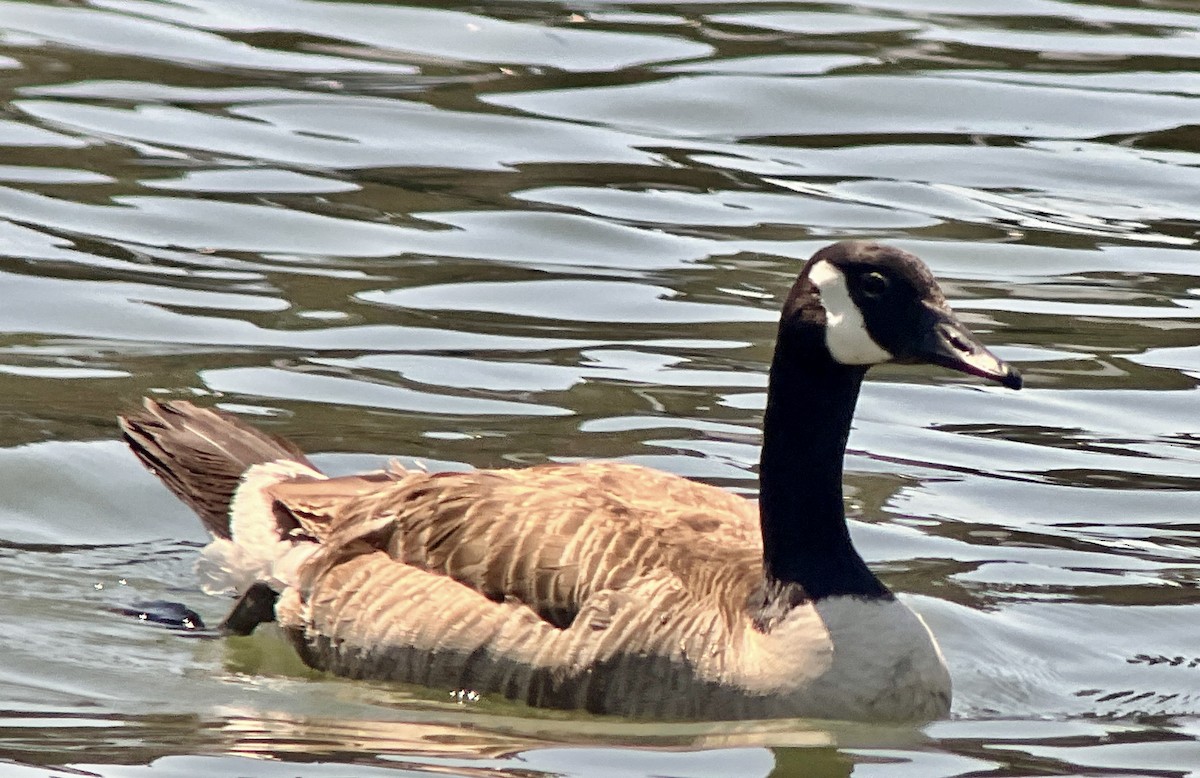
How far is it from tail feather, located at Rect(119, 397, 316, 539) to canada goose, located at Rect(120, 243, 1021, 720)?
76 cm

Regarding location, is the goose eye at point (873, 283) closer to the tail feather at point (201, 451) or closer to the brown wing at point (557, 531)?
the brown wing at point (557, 531)

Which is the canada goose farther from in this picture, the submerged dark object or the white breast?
the submerged dark object

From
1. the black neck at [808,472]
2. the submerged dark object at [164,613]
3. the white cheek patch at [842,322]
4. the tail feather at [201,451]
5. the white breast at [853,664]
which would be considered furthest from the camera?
the tail feather at [201,451]

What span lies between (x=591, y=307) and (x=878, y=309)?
5492mm

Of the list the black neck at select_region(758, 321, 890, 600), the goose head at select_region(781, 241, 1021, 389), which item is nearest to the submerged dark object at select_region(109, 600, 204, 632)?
the black neck at select_region(758, 321, 890, 600)

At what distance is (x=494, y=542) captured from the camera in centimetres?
895

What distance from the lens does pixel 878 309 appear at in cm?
852

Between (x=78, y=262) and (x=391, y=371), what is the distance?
2532 millimetres

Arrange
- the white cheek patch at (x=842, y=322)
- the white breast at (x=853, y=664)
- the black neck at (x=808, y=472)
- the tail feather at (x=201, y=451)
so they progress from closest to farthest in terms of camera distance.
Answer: the white breast at (x=853, y=664) < the white cheek patch at (x=842, y=322) < the black neck at (x=808, y=472) < the tail feather at (x=201, y=451)

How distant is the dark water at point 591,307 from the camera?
28.4 ft

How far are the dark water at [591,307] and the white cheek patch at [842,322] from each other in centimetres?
134

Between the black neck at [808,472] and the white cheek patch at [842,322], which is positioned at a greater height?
the white cheek patch at [842,322]

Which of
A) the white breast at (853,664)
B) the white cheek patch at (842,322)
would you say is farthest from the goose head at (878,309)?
the white breast at (853,664)

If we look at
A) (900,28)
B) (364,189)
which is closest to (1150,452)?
(364,189)
